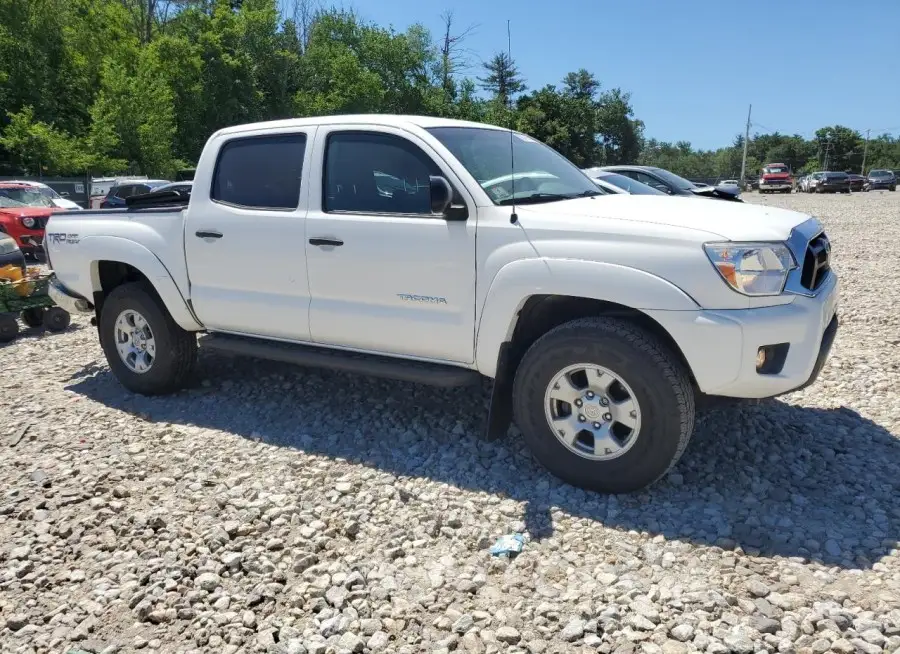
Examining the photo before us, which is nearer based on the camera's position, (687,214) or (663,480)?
(687,214)

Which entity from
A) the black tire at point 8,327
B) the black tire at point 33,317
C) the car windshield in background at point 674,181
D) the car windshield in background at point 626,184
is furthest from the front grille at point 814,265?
the car windshield in background at point 674,181

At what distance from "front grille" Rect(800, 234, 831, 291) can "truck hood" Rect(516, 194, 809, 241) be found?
0.15m

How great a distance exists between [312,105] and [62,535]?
47460 millimetres

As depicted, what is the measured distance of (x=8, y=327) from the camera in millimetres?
7871

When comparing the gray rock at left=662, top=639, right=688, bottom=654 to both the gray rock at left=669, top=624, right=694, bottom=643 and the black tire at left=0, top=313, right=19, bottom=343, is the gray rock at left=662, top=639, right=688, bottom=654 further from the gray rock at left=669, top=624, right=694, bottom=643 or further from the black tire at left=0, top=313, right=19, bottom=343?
the black tire at left=0, top=313, right=19, bottom=343

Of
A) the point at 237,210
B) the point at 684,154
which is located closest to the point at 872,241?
the point at 237,210

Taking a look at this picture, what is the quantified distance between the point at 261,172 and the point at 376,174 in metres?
0.95

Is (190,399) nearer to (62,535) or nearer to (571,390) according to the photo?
(62,535)

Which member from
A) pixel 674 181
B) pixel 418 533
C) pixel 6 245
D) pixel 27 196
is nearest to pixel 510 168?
pixel 418 533

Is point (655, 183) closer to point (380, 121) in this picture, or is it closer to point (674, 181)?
point (674, 181)

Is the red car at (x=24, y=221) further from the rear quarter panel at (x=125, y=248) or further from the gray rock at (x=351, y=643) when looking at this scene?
the gray rock at (x=351, y=643)

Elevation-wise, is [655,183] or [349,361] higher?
[655,183]

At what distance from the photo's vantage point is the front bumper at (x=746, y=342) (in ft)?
10.8

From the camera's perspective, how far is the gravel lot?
9.25 feet
